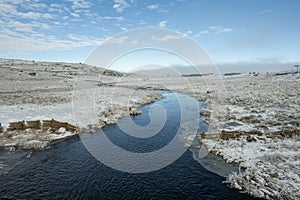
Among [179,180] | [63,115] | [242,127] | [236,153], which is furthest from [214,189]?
[63,115]

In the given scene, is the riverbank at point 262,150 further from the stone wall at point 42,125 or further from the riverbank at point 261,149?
the stone wall at point 42,125

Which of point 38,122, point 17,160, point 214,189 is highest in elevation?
point 38,122

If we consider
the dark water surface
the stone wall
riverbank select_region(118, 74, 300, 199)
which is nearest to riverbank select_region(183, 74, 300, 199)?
riverbank select_region(118, 74, 300, 199)

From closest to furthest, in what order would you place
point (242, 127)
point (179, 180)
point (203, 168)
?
point (179, 180), point (203, 168), point (242, 127)

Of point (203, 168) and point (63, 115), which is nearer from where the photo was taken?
point (203, 168)

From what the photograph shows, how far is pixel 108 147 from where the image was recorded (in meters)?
18.3

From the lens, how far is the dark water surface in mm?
11258

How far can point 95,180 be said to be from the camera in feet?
42.0

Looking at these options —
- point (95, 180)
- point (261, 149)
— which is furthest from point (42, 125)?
point (261, 149)

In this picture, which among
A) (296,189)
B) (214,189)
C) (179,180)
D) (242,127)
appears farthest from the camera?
(242,127)

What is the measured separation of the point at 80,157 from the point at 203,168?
921 cm

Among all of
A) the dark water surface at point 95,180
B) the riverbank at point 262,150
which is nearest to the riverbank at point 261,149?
the riverbank at point 262,150

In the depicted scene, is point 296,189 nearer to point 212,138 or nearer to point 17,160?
point 212,138

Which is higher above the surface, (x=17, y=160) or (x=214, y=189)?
(x=17, y=160)
